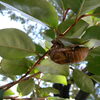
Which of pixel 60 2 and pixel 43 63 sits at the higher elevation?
pixel 60 2

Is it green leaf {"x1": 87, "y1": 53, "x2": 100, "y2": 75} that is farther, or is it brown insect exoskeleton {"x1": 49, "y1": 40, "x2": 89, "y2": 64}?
green leaf {"x1": 87, "y1": 53, "x2": 100, "y2": 75}

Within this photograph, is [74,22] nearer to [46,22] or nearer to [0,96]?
[46,22]

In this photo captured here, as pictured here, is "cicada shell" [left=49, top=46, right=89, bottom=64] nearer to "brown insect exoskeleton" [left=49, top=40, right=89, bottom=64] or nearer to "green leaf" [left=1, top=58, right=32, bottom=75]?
"brown insect exoskeleton" [left=49, top=40, right=89, bottom=64]

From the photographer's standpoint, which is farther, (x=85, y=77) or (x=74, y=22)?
(x=85, y=77)

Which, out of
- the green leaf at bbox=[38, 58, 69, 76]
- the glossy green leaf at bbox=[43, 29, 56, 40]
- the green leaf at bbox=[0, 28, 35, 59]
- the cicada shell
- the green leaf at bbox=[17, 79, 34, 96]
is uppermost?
the glossy green leaf at bbox=[43, 29, 56, 40]

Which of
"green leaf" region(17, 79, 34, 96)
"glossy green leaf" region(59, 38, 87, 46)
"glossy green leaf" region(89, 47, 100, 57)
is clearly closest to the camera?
"glossy green leaf" region(59, 38, 87, 46)

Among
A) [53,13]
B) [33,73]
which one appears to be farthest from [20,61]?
[53,13]

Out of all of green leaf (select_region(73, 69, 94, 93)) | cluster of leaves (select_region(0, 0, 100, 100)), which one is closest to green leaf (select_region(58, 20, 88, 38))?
cluster of leaves (select_region(0, 0, 100, 100))

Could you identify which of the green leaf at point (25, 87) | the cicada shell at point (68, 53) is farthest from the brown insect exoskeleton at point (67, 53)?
the green leaf at point (25, 87)
